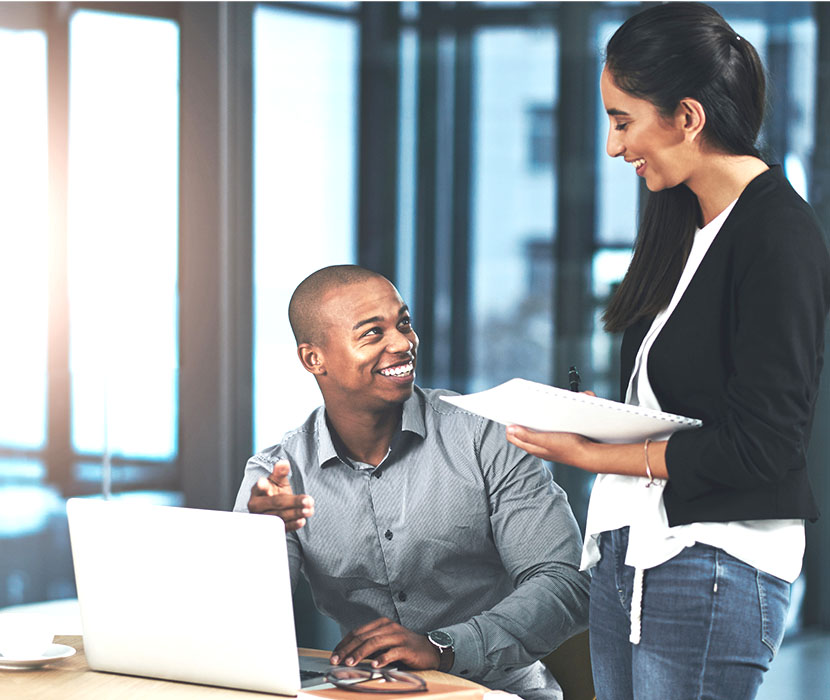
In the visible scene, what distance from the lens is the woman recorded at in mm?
1190

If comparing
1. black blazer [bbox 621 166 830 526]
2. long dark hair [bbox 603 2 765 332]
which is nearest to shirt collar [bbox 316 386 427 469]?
black blazer [bbox 621 166 830 526]

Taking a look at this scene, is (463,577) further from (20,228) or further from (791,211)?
(20,228)

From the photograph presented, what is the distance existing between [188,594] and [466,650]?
1.63 ft

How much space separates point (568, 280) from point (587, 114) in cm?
53

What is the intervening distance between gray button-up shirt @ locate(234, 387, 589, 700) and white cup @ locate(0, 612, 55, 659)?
47 centimetres

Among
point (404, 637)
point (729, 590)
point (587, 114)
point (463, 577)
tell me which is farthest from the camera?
point (587, 114)

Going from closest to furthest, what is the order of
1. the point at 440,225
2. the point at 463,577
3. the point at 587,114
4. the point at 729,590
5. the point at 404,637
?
the point at 729,590 → the point at 404,637 → the point at 463,577 → the point at 587,114 → the point at 440,225

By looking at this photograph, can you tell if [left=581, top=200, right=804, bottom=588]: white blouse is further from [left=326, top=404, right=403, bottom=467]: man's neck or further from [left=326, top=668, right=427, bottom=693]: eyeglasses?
[left=326, top=404, right=403, bottom=467]: man's neck

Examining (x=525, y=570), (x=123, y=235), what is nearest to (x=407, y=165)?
(x=123, y=235)

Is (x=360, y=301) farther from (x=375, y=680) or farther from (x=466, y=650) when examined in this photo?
(x=375, y=680)

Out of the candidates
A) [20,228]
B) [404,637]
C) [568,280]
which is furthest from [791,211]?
[20,228]

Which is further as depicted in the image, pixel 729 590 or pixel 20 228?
pixel 20 228

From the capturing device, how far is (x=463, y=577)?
1937mm

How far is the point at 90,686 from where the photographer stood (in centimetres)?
134
